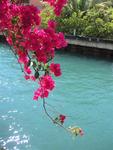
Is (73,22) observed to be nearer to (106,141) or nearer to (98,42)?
(98,42)

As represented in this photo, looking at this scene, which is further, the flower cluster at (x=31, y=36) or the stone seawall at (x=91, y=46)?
the stone seawall at (x=91, y=46)

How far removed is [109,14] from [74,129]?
2354 centimetres

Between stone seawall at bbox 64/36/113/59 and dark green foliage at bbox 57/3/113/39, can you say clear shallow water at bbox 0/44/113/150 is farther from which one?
dark green foliage at bbox 57/3/113/39

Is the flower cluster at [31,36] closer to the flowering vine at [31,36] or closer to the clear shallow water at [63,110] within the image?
the flowering vine at [31,36]

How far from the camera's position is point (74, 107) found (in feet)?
45.8

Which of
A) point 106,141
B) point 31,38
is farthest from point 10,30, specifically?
point 106,141

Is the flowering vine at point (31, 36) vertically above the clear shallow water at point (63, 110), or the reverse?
the flowering vine at point (31, 36)

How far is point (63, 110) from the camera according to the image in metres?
13.6

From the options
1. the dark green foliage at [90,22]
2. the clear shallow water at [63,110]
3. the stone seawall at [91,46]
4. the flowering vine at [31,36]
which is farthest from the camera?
the dark green foliage at [90,22]

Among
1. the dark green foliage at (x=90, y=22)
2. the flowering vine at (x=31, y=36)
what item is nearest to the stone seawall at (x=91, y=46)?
the dark green foliage at (x=90, y=22)

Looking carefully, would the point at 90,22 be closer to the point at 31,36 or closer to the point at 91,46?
the point at 91,46

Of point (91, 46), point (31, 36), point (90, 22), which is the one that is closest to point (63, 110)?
point (31, 36)

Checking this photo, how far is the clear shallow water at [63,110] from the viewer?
10.3m

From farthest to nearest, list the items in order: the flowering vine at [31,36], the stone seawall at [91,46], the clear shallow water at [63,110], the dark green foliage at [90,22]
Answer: the dark green foliage at [90,22] < the stone seawall at [91,46] < the clear shallow water at [63,110] < the flowering vine at [31,36]
